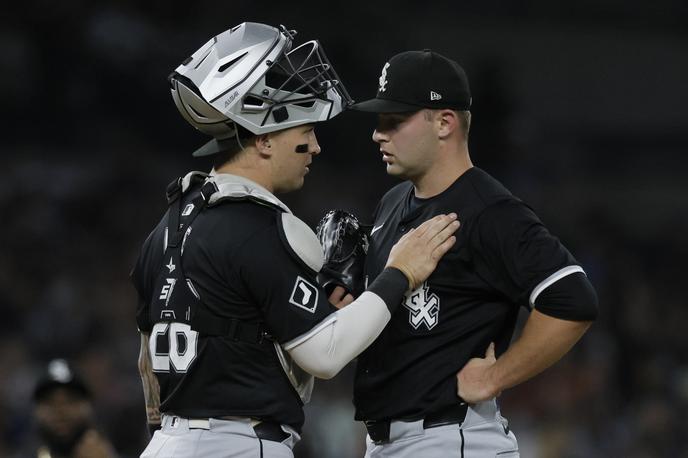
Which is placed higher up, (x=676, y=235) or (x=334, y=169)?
(x=334, y=169)

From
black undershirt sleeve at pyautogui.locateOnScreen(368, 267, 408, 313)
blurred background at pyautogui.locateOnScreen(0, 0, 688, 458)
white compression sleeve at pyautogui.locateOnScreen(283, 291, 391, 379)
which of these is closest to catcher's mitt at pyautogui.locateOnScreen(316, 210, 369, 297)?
black undershirt sleeve at pyautogui.locateOnScreen(368, 267, 408, 313)

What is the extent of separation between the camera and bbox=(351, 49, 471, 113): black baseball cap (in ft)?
12.5

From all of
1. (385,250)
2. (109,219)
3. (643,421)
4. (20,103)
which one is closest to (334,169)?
(109,219)

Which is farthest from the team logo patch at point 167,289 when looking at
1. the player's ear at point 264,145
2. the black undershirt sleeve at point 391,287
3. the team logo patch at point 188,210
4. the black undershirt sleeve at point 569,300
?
the black undershirt sleeve at point 569,300

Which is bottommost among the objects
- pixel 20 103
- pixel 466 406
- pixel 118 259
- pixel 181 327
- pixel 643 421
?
pixel 643 421

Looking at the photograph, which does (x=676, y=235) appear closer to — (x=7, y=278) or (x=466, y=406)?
(x=7, y=278)

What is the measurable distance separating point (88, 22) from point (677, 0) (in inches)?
248

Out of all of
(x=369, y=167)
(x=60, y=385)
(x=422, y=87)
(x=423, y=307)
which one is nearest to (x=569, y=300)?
(x=423, y=307)

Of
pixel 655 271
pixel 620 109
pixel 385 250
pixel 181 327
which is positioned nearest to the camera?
pixel 181 327

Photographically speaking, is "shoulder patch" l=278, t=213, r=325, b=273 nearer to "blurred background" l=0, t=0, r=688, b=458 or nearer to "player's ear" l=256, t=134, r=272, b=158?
"player's ear" l=256, t=134, r=272, b=158

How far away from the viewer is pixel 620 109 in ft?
41.3

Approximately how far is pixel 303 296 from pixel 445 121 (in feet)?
2.60

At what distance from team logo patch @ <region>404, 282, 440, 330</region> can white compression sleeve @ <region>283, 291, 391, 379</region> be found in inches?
9.3

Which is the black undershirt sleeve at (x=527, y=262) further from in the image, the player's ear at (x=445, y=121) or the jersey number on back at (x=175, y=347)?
the jersey number on back at (x=175, y=347)
